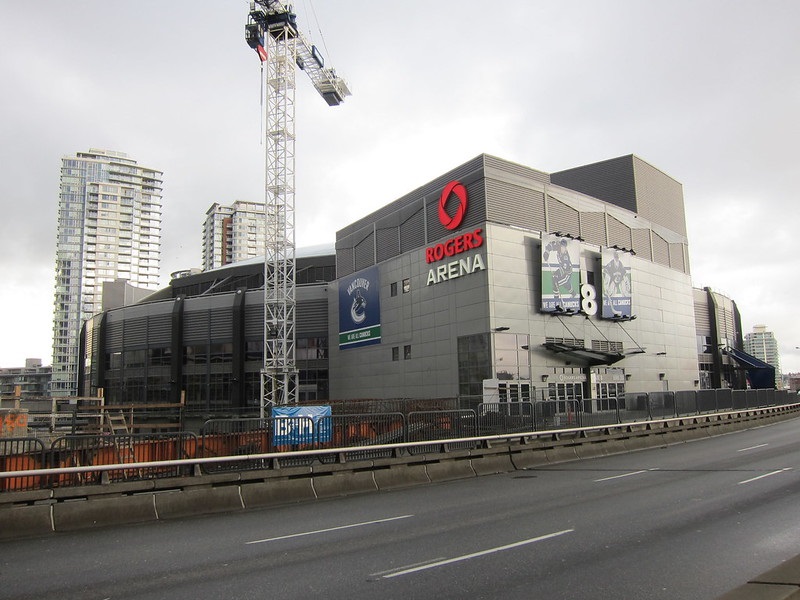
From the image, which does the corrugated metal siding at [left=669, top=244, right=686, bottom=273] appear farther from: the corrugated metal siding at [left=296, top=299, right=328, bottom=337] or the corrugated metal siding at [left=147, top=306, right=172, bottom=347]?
the corrugated metal siding at [left=147, top=306, right=172, bottom=347]

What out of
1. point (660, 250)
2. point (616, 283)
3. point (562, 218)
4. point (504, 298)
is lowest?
point (504, 298)

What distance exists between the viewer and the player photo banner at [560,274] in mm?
40375

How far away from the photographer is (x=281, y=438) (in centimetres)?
1584

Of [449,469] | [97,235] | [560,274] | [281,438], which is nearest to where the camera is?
[281,438]

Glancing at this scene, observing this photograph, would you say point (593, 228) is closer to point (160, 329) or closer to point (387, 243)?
point (387, 243)

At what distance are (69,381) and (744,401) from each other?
16027 centimetres

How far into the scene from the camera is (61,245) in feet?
568

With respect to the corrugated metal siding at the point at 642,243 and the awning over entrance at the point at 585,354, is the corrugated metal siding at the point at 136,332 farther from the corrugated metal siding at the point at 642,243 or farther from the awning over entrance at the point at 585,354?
the corrugated metal siding at the point at 642,243

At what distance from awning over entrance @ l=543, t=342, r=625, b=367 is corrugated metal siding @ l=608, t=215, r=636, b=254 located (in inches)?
393

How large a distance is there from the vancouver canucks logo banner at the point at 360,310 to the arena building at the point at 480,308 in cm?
18

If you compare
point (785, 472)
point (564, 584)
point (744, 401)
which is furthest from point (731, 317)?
point (564, 584)

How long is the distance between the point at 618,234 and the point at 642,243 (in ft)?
Answer: 14.6

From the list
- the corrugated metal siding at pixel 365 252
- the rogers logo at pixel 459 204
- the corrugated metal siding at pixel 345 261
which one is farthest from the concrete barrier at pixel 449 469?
the corrugated metal siding at pixel 345 261

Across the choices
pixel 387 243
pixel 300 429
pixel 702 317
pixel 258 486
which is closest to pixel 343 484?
pixel 300 429
